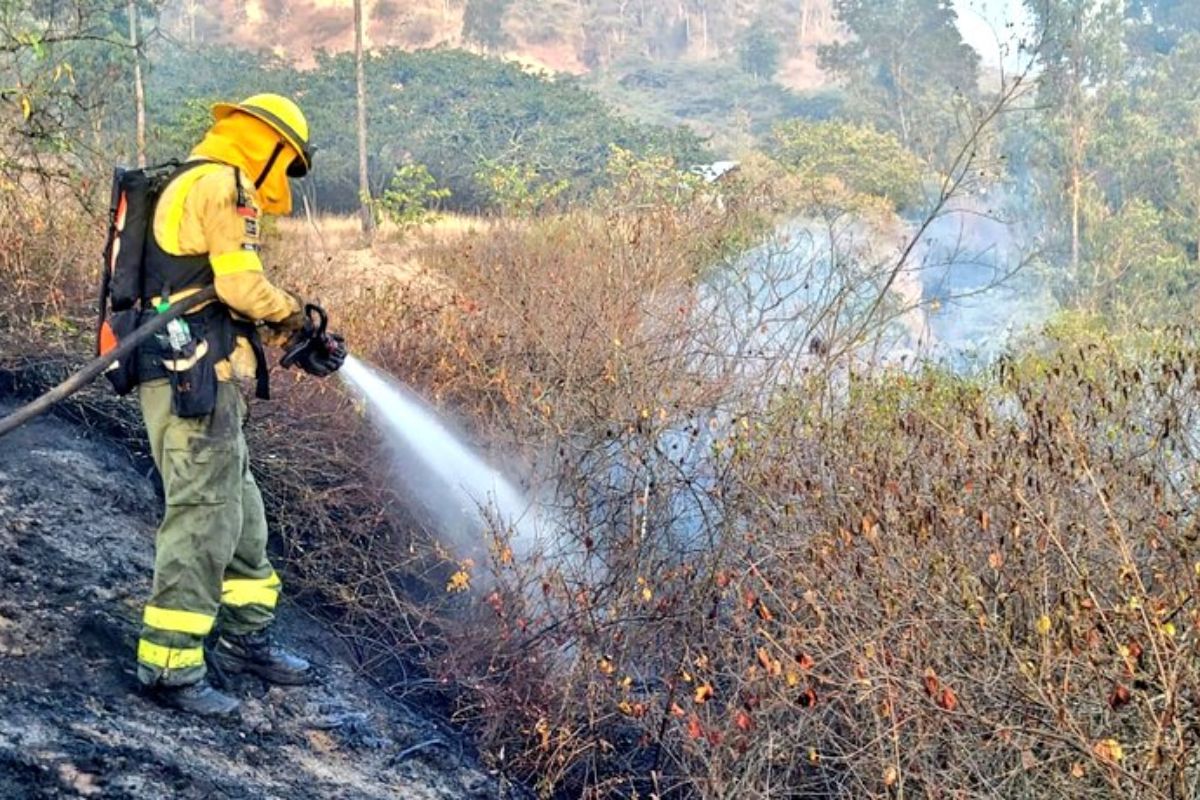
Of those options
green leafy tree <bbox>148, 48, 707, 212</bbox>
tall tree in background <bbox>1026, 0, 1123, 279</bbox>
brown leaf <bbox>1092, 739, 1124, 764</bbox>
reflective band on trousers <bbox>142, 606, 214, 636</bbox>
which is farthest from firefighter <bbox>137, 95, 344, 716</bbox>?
tall tree in background <bbox>1026, 0, 1123, 279</bbox>

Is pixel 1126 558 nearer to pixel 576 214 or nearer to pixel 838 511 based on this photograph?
pixel 838 511

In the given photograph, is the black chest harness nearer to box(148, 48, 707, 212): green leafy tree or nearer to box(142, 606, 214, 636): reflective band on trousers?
box(142, 606, 214, 636): reflective band on trousers

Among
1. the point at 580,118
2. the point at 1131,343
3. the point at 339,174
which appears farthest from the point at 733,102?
the point at 1131,343

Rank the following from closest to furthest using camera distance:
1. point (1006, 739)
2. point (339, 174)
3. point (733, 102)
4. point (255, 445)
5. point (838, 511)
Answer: point (1006, 739)
point (838, 511)
point (255, 445)
point (339, 174)
point (733, 102)

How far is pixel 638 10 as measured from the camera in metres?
54.1

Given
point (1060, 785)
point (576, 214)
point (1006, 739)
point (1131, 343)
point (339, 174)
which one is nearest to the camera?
point (1006, 739)

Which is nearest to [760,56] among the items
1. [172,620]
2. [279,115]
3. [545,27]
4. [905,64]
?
[545,27]

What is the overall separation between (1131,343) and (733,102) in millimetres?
41039

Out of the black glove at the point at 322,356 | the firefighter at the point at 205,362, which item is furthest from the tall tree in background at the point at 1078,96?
the firefighter at the point at 205,362

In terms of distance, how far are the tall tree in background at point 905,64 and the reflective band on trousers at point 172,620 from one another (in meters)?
29.8

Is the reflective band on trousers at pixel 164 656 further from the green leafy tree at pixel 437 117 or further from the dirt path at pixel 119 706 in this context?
the green leafy tree at pixel 437 117

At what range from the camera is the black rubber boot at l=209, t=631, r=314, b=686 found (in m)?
3.83

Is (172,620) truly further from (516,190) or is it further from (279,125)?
(516,190)

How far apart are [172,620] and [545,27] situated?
4936 centimetres
